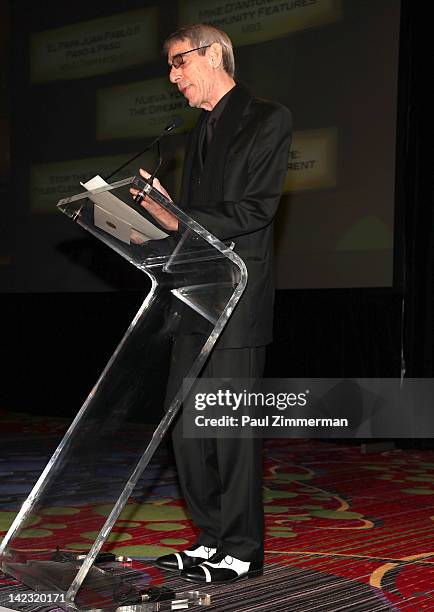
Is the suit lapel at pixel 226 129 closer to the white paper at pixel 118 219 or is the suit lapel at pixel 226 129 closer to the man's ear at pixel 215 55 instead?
the man's ear at pixel 215 55

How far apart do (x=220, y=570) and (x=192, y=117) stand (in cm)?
355

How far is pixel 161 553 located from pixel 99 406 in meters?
0.73

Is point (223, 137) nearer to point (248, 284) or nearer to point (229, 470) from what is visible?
point (248, 284)

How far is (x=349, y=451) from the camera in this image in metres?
5.18

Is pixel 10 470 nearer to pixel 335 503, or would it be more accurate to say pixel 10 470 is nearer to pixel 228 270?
pixel 335 503

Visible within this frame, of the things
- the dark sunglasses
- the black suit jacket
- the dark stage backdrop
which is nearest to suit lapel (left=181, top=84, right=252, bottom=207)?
the black suit jacket

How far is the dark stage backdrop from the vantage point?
4883 mm

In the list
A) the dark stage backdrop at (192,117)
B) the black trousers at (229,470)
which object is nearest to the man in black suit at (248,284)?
the black trousers at (229,470)

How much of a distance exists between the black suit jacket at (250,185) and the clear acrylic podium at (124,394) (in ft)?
0.51

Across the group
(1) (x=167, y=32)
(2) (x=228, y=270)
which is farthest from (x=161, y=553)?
(1) (x=167, y=32)

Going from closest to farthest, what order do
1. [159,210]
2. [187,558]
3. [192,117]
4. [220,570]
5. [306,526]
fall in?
[159,210] < [220,570] < [187,558] < [306,526] < [192,117]

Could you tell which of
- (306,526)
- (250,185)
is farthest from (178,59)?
(306,526)

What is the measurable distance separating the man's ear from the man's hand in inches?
20.0

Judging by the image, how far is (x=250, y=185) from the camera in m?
2.24
